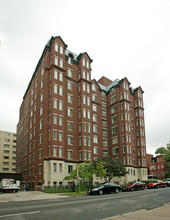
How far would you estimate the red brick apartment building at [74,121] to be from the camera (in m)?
41.2

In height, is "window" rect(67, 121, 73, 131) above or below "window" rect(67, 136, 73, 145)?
above

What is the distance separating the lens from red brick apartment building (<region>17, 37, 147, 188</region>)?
4122 cm

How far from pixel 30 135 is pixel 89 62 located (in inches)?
926

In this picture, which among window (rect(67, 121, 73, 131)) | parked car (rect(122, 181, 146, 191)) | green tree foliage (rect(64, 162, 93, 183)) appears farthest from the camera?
window (rect(67, 121, 73, 131))

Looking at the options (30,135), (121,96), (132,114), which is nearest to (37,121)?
(30,135)

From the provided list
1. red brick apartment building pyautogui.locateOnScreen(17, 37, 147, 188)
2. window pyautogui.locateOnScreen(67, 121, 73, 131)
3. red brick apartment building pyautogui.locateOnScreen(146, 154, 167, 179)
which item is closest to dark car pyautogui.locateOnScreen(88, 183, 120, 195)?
red brick apartment building pyautogui.locateOnScreen(17, 37, 147, 188)

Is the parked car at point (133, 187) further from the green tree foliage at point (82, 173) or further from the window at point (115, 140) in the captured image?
the window at point (115, 140)

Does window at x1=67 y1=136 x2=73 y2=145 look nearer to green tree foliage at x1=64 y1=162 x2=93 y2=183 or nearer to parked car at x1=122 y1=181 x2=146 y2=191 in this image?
green tree foliage at x1=64 y1=162 x2=93 y2=183

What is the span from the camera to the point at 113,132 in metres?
58.3

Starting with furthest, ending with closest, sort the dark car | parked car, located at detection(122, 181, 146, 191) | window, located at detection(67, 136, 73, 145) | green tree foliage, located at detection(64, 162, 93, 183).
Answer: window, located at detection(67, 136, 73, 145)
green tree foliage, located at detection(64, 162, 93, 183)
parked car, located at detection(122, 181, 146, 191)
the dark car

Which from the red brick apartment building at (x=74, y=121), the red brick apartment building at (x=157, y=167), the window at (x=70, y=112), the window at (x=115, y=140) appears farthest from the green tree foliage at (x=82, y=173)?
the red brick apartment building at (x=157, y=167)

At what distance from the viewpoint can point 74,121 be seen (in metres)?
47.4

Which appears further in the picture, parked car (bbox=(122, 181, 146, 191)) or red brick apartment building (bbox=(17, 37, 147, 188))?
red brick apartment building (bbox=(17, 37, 147, 188))

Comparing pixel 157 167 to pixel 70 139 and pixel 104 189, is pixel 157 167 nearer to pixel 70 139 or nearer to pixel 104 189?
pixel 70 139
